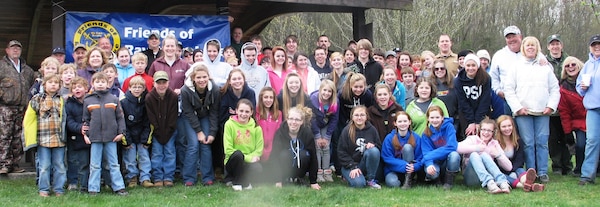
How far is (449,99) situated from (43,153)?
15.4 feet

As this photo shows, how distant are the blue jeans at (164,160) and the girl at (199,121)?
153 mm

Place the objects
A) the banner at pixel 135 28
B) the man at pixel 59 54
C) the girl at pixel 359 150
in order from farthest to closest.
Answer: the banner at pixel 135 28 → the man at pixel 59 54 → the girl at pixel 359 150

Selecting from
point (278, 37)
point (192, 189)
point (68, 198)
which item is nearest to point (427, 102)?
point (192, 189)

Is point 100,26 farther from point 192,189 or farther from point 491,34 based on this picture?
point 491,34

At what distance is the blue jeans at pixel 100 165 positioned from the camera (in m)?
6.98

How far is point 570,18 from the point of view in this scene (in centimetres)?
3262

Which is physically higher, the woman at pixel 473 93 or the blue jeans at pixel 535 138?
the woman at pixel 473 93

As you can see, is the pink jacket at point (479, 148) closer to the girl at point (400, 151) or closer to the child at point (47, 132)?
the girl at point (400, 151)

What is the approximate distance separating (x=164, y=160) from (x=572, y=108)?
5.09m

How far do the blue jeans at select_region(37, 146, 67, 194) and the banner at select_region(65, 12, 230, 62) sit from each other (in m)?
3.02

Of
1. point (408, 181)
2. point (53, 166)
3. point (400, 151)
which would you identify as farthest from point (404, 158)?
point (53, 166)

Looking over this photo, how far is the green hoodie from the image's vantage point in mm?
7402

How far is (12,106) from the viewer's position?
27.2ft

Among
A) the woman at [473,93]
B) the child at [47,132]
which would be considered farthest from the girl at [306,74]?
the child at [47,132]
